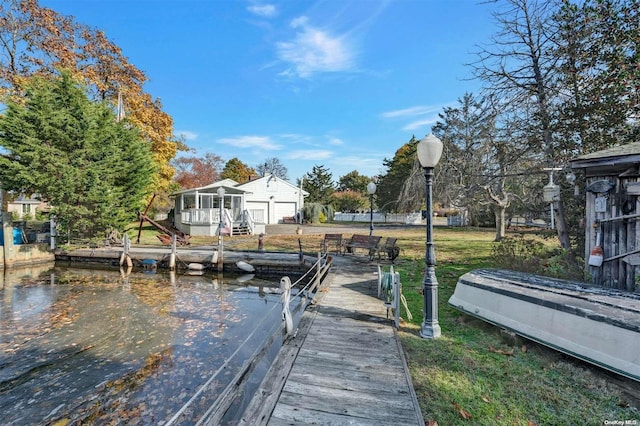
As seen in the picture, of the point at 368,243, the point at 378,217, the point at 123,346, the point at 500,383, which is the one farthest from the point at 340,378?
the point at 378,217

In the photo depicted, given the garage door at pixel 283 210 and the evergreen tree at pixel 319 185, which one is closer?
the garage door at pixel 283 210

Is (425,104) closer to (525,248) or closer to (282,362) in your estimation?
(525,248)

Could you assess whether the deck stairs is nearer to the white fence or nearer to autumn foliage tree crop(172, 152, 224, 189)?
the white fence

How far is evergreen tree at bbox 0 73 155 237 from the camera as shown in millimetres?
13781

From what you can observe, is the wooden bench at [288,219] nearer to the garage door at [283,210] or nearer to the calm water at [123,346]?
the garage door at [283,210]

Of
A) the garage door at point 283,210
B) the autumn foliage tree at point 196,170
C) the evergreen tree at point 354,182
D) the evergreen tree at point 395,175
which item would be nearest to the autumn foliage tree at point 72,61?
the garage door at point 283,210

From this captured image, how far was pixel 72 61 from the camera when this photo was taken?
60.1 ft

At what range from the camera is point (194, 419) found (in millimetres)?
4043

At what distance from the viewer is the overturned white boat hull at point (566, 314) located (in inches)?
136

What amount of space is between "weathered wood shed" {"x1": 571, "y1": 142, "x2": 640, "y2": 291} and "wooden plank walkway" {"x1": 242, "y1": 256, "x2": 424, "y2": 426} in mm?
4115

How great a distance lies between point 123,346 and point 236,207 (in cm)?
2053

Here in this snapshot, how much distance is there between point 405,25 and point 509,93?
389 cm

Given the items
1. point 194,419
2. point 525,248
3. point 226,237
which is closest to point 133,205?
point 226,237

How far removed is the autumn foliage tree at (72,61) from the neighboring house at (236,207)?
3708 mm
